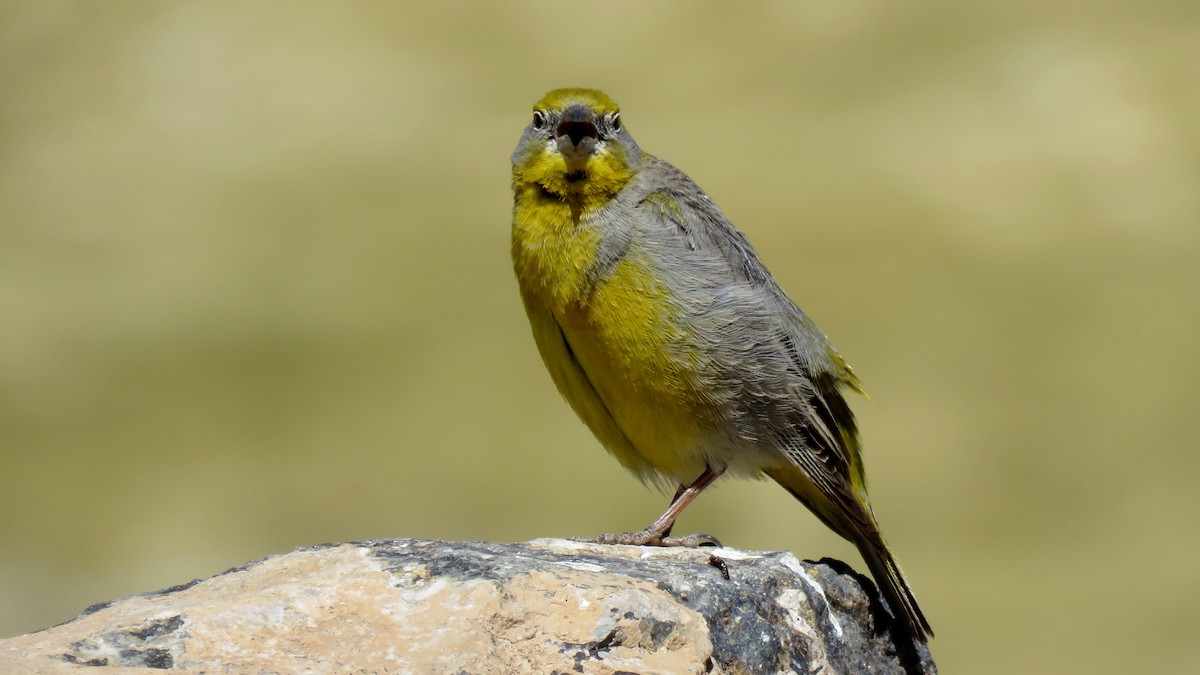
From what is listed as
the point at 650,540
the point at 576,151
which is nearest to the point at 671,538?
the point at 650,540

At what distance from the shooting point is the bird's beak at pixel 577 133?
6.47 metres

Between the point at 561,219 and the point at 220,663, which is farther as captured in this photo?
the point at 561,219

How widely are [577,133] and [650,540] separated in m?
1.96

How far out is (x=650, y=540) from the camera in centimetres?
592

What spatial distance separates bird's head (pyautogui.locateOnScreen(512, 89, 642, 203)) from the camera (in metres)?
6.46

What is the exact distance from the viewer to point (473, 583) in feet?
14.4

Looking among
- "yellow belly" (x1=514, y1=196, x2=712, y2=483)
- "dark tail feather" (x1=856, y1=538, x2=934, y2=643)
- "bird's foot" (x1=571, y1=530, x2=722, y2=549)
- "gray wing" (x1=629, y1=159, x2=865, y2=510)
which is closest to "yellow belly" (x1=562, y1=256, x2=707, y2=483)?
"yellow belly" (x1=514, y1=196, x2=712, y2=483)

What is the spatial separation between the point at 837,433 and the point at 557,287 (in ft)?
4.98

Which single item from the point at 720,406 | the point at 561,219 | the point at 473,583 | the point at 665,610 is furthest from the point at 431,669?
the point at 561,219

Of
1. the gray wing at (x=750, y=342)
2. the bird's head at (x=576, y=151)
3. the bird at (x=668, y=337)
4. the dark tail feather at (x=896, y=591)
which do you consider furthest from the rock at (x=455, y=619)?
the bird's head at (x=576, y=151)

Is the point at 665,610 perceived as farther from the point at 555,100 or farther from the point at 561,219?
the point at 555,100

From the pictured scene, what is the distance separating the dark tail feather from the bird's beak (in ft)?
7.34

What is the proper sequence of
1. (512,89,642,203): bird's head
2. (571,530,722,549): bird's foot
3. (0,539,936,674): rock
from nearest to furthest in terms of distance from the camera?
(0,539,936,674): rock
(571,530,722,549): bird's foot
(512,89,642,203): bird's head

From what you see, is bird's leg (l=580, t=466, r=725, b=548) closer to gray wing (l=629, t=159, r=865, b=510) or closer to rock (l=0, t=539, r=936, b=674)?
gray wing (l=629, t=159, r=865, b=510)
